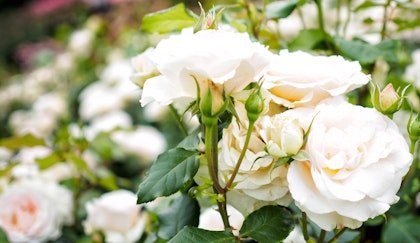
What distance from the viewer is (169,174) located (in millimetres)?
514

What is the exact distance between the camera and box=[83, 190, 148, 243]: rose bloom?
86 cm

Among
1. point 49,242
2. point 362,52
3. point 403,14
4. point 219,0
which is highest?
point 362,52

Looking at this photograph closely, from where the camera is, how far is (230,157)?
496 millimetres

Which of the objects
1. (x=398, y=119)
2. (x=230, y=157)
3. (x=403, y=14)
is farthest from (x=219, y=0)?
(x=230, y=157)

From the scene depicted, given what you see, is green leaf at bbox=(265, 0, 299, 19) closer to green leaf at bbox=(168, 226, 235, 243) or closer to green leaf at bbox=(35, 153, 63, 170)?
green leaf at bbox=(168, 226, 235, 243)

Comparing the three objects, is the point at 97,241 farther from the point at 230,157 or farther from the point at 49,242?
the point at 230,157

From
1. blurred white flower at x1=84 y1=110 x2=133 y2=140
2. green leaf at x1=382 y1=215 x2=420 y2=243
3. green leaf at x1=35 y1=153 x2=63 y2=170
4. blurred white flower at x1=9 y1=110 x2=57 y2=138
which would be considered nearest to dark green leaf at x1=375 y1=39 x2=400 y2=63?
green leaf at x1=382 y1=215 x2=420 y2=243

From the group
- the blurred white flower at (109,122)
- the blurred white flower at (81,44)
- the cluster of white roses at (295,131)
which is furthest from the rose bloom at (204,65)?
the blurred white flower at (81,44)

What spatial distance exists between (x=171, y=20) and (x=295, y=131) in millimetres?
292

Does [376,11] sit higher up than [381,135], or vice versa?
[381,135]

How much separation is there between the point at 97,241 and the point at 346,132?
52 centimetres

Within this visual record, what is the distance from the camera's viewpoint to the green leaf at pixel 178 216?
62cm

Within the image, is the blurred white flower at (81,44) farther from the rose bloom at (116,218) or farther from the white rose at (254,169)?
the white rose at (254,169)

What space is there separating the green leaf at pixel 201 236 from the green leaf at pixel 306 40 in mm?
336
